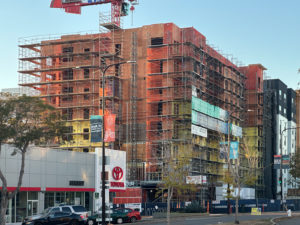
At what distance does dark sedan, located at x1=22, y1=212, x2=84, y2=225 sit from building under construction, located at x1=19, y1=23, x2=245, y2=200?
41.4 m

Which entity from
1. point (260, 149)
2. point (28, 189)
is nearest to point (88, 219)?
point (28, 189)

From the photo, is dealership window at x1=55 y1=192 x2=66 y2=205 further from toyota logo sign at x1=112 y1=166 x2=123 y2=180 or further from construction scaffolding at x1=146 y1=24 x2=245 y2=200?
construction scaffolding at x1=146 y1=24 x2=245 y2=200

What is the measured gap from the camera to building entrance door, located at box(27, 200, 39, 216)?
51438 mm

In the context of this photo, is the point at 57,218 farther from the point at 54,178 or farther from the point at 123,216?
the point at 54,178

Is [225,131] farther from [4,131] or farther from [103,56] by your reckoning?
[4,131]

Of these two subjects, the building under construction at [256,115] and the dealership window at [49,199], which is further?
the building under construction at [256,115]

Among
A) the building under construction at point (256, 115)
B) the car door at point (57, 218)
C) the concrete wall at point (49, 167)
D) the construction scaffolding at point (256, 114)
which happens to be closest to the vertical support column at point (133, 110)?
the concrete wall at point (49, 167)

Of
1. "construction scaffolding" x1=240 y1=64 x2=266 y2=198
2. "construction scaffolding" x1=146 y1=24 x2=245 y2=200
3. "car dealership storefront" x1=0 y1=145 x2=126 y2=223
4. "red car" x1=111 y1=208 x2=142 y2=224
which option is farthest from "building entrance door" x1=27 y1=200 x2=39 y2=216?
"construction scaffolding" x1=240 y1=64 x2=266 y2=198

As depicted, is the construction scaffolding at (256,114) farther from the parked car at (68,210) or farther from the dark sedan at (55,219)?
the dark sedan at (55,219)

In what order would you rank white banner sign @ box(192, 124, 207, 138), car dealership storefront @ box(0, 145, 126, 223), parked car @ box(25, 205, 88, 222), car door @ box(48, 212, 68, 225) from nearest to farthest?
1. car door @ box(48, 212, 68, 225)
2. parked car @ box(25, 205, 88, 222)
3. car dealership storefront @ box(0, 145, 126, 223)
4. white banner sign @ box(192, 124, 207, 138)

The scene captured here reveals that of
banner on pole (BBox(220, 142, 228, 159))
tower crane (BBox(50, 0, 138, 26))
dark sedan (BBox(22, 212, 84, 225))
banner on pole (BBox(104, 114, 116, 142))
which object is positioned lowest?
dark sedan (BBox(22, 212, 84, 225))

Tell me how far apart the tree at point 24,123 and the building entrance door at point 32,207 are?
10.4 meters

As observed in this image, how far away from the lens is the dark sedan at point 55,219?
41781 millimetres

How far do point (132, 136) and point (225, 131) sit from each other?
1763cm
